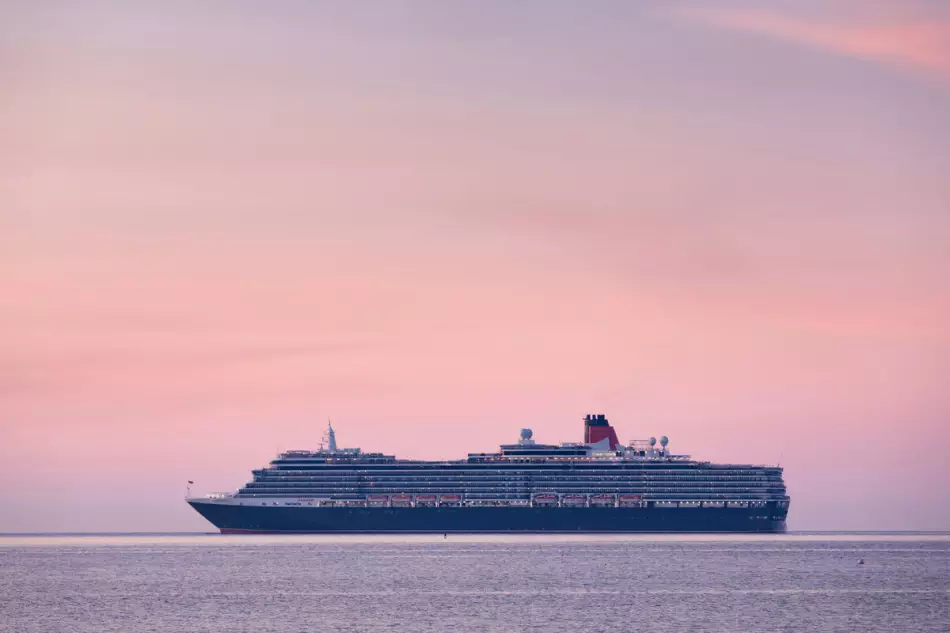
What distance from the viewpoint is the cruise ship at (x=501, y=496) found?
573ft

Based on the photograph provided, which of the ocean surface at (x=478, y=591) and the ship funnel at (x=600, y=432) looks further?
the ship funnel at (x=600, y=432)

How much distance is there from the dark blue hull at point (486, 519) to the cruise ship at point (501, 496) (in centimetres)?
12

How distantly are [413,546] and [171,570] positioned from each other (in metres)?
43.2

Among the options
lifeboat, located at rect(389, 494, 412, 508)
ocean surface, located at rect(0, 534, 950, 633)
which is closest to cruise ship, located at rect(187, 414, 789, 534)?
lifeboat, located at rect(389, 494, 412, 508)

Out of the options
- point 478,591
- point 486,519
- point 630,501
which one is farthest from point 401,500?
point 478,591

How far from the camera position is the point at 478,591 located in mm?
92125

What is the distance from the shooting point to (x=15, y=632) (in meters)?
71.6

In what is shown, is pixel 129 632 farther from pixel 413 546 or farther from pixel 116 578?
pixel 413 546

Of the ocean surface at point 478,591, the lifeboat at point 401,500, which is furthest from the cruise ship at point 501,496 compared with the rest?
the ocean surface at point 478,591

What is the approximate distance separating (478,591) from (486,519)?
85331mm

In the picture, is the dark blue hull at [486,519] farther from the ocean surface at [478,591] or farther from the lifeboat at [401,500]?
the ocean surface at [478,591]

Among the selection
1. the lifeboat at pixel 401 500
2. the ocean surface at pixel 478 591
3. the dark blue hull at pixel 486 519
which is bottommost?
the ocean surface at pixel 478 591

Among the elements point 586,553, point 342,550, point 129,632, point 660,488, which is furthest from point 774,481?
point 129,632

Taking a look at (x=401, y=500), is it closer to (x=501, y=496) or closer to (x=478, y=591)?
(x=501, y=496)
